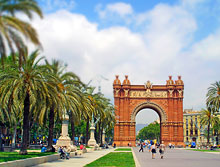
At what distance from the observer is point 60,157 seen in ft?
81.5

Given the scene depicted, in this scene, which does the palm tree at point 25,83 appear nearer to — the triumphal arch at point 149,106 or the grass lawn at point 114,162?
the grass lawn at point 114,162

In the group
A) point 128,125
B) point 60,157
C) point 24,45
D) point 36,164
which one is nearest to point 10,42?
point 24,45

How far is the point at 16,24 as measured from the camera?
39.8 feet

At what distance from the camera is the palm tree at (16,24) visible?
11922mm

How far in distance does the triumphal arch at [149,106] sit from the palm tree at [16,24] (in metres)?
60.7

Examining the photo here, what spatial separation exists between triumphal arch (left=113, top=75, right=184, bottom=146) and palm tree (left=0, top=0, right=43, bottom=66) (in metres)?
60.7

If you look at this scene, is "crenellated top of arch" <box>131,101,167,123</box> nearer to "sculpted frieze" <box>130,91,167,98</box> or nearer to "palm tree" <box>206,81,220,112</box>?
"sculpted frieze" <box>130,91,167,98</box>

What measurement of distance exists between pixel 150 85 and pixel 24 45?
63.5m

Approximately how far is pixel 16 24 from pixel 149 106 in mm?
63781


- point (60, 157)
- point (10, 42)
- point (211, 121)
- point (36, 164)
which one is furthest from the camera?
point (211, 121)

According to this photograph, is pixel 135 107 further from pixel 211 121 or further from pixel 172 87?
pixel 211 121

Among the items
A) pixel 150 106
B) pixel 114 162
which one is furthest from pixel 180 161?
pixel 150 106

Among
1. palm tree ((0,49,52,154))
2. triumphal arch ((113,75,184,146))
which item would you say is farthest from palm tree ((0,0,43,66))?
triumphal arch ((113,75,184,146))

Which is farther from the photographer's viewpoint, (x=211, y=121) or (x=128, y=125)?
(x=128, y=125)
